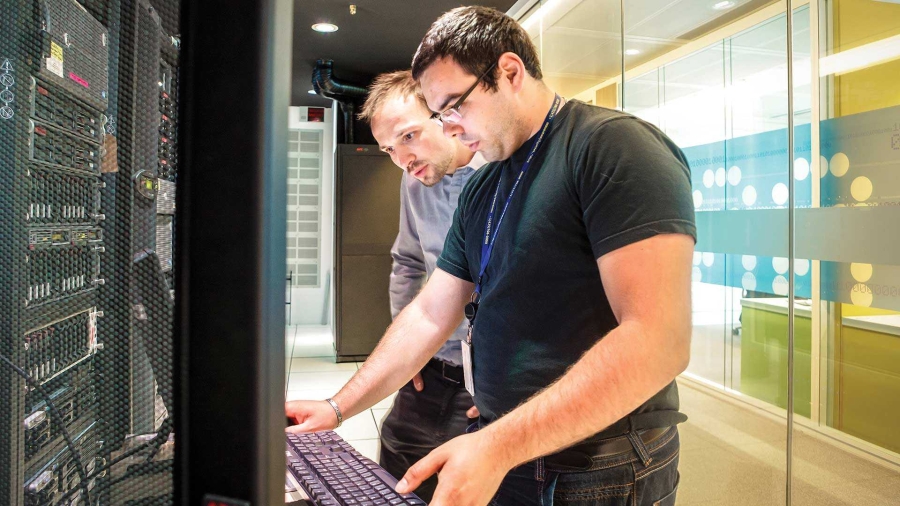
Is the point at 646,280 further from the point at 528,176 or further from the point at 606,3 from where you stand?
the point at 606,3

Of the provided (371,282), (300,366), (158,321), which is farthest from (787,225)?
(300,366)

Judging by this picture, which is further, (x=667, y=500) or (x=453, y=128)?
(x=453, y=128)

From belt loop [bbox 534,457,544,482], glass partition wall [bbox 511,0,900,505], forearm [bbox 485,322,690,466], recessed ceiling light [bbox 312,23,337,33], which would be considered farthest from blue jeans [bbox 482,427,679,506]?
recessed ceiling light [bbox 312,23,337,33]

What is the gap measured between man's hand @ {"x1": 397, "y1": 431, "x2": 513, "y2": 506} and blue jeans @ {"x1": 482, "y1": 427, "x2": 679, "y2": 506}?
220 mm

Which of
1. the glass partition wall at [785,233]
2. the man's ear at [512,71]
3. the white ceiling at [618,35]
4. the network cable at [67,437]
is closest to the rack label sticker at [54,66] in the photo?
the network cable at [67,437]

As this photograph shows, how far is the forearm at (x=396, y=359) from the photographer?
41.3 inches

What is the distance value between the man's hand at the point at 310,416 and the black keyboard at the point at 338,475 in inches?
0.8

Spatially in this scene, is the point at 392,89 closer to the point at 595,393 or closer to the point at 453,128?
the point at 453,128

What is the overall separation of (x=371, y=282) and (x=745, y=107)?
4.03 m

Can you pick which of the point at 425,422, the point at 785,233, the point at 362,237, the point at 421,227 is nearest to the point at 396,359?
the point at 425,422

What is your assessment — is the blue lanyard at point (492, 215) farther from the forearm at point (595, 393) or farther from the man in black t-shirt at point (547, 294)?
the forearm at point (595, 393)

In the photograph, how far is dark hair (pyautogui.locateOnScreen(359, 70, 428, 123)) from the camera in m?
1.77

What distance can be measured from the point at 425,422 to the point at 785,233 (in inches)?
64.0

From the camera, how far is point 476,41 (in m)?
1.04
